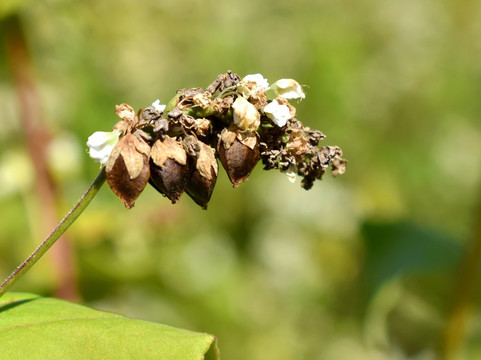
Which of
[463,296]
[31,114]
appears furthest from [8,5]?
[463,296]

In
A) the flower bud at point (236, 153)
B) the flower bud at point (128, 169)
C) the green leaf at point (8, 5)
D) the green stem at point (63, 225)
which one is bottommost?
the green stem at point (63, 225)

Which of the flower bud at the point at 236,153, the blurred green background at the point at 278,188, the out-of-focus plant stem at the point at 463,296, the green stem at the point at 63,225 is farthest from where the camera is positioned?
the blurred green background at the point at 278,188

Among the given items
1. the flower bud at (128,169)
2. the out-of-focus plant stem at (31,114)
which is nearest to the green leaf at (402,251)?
the out-of-focus plant stem at (31,114)

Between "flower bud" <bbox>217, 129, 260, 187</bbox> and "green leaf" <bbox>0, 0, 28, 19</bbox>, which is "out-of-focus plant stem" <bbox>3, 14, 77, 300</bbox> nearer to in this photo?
"green leaf" <bbox>0, 0, 28, 19</bbox>

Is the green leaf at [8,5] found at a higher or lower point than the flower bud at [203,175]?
higher

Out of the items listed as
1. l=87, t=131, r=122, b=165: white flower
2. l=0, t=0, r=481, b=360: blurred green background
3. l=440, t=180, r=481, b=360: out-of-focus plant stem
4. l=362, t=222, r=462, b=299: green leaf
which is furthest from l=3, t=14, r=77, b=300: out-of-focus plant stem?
l=87, t=131, r=122, b=165: white flower

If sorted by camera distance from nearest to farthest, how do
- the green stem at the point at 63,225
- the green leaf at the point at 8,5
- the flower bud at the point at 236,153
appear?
the green stem at the point at 63,225, the flower bud at the point at 236,153, the green leaf at the point at 8,5

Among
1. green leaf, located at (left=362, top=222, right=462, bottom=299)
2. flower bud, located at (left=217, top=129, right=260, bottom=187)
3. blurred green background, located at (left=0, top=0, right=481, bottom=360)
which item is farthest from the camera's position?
blurred green background, located at (left=0, top=0, right=481, bottom=360)

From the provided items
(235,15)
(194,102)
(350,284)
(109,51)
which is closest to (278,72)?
(235,15)

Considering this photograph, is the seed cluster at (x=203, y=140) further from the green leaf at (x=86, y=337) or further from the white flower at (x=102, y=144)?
the green leaf at (x=86, y=337)
